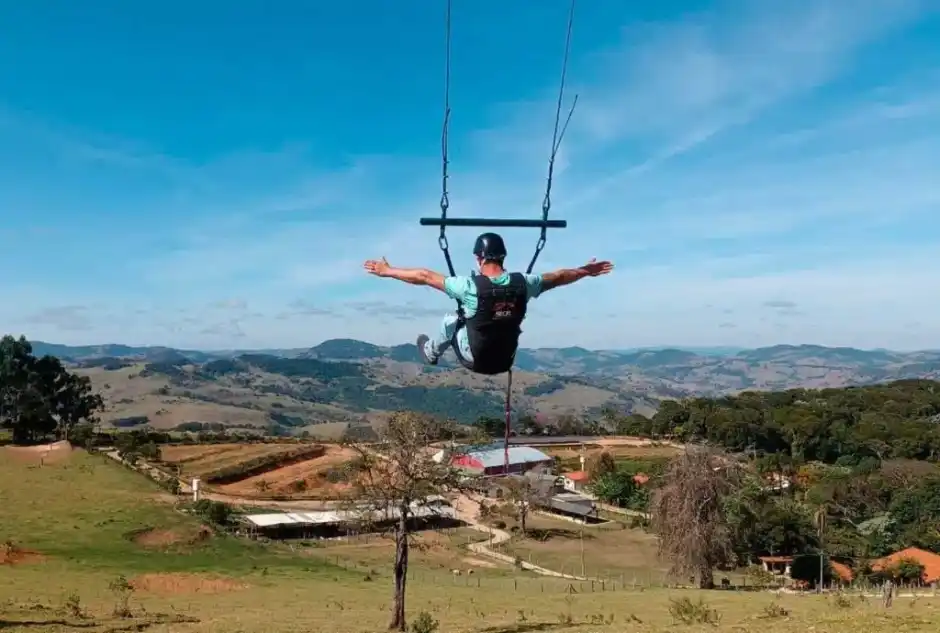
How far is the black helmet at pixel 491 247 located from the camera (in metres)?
7.80

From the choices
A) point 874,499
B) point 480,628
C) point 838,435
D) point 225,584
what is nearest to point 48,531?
point 225,584

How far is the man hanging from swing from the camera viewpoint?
7617 millimetres

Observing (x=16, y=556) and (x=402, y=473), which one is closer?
(x=402, y=473)

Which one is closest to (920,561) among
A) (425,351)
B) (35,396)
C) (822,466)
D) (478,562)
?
(478,562)

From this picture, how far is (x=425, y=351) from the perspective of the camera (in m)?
9.02

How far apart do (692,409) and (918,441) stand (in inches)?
1326

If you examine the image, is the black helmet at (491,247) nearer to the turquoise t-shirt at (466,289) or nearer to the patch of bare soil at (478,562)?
the turquoise t-shirt at (466,289)

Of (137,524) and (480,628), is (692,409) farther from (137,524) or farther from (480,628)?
(480,628)

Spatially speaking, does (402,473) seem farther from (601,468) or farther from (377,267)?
(601,468)

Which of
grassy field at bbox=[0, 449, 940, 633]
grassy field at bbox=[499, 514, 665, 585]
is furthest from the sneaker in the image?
grassy field at bbox=[499, 514, 665, 585]

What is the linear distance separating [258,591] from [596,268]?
27.4m

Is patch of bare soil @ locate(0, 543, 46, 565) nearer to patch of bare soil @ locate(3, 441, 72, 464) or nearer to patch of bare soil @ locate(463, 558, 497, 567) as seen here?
patch of bare soil @ locate(463, 558, 497, 567)

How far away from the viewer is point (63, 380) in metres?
88.2

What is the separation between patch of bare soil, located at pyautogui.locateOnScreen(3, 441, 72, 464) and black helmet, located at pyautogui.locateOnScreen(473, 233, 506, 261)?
74699mm
